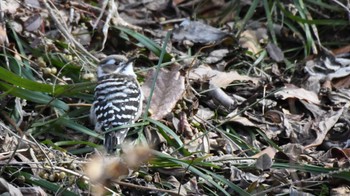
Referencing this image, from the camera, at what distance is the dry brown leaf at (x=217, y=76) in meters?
7.18

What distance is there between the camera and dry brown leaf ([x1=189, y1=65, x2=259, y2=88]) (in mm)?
7184

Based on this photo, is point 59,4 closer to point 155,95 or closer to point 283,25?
point 155,95

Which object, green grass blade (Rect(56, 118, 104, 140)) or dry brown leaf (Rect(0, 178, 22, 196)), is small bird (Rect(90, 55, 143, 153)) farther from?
dry brown leaf (Rect(0, 178, 22, 196))

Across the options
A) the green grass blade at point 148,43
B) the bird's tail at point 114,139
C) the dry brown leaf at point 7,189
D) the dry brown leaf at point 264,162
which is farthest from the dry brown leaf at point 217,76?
the dry brown leaf at point 7,189

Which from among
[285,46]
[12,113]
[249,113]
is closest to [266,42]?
[285,46]

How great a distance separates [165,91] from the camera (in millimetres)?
6770

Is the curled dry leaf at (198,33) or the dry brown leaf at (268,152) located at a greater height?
the curled dry leaf at (198,33)

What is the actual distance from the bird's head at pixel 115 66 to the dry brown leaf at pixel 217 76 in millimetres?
538

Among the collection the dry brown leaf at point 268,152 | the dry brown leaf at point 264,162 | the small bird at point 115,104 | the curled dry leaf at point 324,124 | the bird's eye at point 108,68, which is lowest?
the curled dry leaf at point 324,124

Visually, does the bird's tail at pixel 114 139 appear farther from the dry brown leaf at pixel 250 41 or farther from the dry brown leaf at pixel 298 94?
the dry brown leaf at pixel 250 41

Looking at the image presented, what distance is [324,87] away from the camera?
7.41m

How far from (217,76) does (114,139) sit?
1513mm

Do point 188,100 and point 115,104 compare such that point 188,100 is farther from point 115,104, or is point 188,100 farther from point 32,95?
point 32,95

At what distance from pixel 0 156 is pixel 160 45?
243 cm
